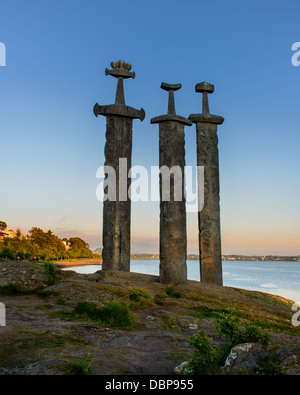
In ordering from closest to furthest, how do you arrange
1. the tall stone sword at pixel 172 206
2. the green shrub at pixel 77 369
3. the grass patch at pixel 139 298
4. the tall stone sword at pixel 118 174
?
the green shrub at pixel 77 369
the grass patch at pixel 139 298
the tall stone sword at pixel 172 206
the tall stone sword at pixel 118 174

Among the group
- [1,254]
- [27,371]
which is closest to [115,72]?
[27,371]

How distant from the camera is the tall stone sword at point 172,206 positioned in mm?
11477

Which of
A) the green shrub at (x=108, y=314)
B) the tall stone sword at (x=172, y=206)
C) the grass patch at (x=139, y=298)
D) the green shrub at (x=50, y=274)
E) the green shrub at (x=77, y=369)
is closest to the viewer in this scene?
the green shrub at (x=77, y=369)

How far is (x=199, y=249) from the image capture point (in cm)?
1326

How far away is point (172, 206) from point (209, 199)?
239cm

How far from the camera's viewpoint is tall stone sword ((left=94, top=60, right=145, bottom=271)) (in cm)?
1248

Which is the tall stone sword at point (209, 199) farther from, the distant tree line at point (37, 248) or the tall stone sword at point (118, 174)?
the distant tree line at point (37, 248)

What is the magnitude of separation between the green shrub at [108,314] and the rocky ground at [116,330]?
0.22 meters

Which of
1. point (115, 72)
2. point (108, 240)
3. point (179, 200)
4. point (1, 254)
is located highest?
point (115, 72)

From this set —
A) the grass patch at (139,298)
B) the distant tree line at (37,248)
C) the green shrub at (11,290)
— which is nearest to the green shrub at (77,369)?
the grass patch at (139,298)

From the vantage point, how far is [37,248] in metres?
58.2

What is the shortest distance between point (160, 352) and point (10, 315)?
349cm
